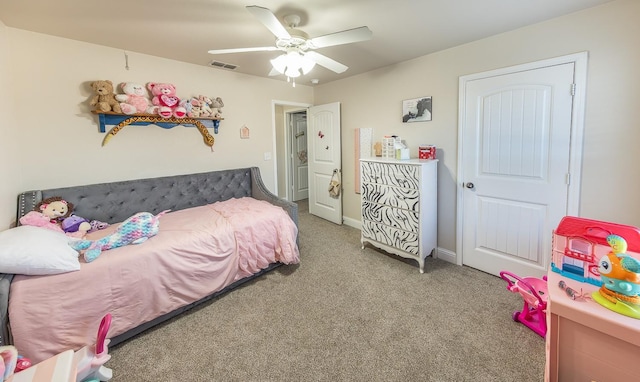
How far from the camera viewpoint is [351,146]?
424 centimetres

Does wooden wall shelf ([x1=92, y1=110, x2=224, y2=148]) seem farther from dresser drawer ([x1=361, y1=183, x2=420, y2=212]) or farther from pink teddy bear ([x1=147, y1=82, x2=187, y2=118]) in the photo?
dresser drawer ([x1=361, y1=183, x2=420, y2=212])

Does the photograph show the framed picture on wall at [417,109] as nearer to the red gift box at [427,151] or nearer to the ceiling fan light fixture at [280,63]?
the red gift box at [427,151]

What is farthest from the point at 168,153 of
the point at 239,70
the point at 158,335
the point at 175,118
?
the point at 158,335

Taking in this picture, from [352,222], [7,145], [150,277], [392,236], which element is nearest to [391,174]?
[392,236]

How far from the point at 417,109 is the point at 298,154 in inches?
126

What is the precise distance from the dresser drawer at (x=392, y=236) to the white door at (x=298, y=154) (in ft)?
9.40

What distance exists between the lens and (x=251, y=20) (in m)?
2.14

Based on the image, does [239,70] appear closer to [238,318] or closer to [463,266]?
[238,318]

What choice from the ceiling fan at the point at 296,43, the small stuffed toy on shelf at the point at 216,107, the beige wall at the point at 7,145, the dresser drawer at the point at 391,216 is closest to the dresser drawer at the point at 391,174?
the dresser drawer at the point at 391,216

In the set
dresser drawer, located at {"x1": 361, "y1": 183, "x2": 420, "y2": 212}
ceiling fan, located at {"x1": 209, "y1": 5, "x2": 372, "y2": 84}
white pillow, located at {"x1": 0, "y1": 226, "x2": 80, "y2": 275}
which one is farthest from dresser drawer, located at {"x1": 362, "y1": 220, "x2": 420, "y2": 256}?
white pillow, located at {"x1": 0, "y1": 226, "x2": 80, "y2": 275}

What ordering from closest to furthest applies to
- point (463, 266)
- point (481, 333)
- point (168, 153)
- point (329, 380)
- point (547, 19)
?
point (329, 380)
point (481, 333)
point (547, 19)
point (463, 266)
point (168, 153)

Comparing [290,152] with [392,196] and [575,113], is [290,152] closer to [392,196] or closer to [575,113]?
[392,196]

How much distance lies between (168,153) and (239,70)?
1.43 m

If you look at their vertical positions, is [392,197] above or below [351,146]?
below
